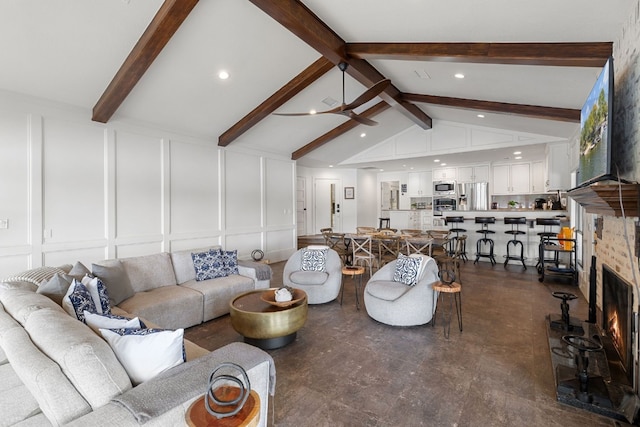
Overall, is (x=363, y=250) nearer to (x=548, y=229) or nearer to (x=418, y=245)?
(x=418, y=245)

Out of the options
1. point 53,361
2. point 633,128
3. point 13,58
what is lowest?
point 53,361

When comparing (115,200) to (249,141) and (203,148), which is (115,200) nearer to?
(203,148)

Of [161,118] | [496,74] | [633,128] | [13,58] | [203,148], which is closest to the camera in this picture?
[633,128]

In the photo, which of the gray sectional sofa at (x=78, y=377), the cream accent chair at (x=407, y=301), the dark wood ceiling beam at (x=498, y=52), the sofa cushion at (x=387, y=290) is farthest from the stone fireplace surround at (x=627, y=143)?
the gray sectional sofa at (x=78, y=377)

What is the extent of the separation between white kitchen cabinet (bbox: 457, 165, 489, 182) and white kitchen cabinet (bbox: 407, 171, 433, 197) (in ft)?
3.11

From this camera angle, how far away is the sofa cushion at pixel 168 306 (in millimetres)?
A: 3162

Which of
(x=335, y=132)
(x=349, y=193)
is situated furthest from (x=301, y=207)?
(x=335, y=132)

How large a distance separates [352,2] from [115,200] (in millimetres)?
4198

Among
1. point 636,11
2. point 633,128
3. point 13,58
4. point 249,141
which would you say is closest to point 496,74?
point 636,11

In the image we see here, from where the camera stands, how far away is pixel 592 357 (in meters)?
2.59

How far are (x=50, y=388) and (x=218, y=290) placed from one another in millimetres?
2678

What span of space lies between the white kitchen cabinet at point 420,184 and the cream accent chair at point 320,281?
6.63m

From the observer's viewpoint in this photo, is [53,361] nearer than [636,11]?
Yes

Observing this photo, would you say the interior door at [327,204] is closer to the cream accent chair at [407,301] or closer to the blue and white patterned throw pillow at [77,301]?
the cream accent chair at [407,301]
